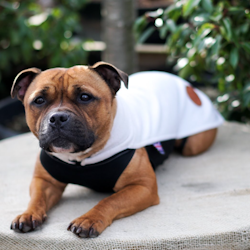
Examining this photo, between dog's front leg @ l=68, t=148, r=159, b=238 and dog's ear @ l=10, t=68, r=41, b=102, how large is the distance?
A: 2.49 feet

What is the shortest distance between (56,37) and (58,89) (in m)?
2.60

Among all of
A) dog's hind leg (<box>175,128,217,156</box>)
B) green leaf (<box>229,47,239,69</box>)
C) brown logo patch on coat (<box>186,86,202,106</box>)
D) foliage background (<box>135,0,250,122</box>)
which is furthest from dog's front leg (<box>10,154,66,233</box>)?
green leaf (<box>229,47,239,69</box>)

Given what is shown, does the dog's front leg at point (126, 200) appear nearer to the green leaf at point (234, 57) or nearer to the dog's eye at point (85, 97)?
the dog's eye at point (85, 97)

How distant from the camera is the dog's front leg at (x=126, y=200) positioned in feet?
6.76

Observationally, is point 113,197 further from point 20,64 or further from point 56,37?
point 20,64

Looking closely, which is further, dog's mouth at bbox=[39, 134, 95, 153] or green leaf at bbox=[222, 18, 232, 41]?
green leaf at bbox=[222, 18, 232, 41]

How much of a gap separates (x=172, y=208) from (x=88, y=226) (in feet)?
1.92

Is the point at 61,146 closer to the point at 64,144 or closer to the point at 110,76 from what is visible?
the point at 64,144

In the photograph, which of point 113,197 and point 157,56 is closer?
point 113,197

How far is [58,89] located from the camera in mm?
2211

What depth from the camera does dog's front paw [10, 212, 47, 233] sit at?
2.10 m

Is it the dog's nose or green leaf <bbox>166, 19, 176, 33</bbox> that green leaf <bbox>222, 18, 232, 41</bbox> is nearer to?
green leaf <bbox>166, 19, 176, 33</bbox>

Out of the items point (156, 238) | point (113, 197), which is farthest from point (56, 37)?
point (156, 238)

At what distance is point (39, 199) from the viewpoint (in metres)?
2.34
